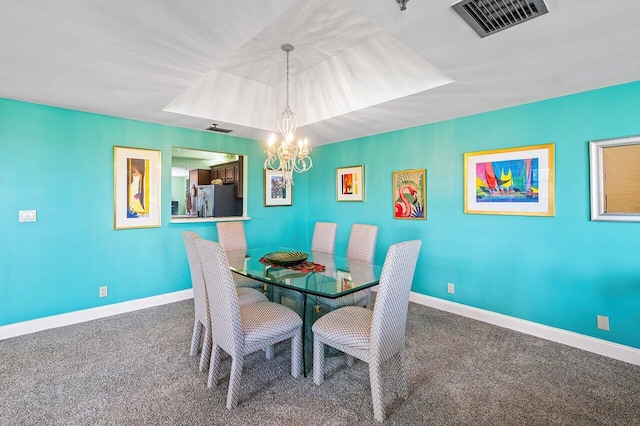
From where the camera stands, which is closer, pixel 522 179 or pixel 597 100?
pixel 597 100

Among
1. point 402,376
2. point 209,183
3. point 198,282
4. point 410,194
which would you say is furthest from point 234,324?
point 209,183

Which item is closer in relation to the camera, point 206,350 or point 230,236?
point 206,350

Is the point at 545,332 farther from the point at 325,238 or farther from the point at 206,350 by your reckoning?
the point at 206,350

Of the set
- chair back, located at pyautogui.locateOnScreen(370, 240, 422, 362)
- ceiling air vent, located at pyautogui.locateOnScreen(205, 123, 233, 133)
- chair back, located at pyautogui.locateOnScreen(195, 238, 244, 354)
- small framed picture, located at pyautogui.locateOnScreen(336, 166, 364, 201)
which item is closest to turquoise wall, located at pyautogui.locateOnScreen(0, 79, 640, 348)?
ceiling air vent, located at pyautogui.locateOnScreen(205, 123, 233, 133)

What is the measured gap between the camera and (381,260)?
14.0ft

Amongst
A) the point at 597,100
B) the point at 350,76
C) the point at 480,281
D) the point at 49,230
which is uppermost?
the point at 350,76

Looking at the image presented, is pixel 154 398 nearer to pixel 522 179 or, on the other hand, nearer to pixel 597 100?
pixel 522 179

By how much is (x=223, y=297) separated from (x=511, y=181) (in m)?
3.07

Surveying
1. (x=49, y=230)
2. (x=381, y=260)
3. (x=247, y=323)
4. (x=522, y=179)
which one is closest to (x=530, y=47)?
(x=522, y=179)

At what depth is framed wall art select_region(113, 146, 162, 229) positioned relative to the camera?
11.4ft

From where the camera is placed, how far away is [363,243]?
3244mm

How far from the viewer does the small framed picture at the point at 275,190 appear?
4902mm

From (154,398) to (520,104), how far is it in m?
4.13

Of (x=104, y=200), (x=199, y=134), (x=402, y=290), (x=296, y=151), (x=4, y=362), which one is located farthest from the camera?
(x=199, y=134)
